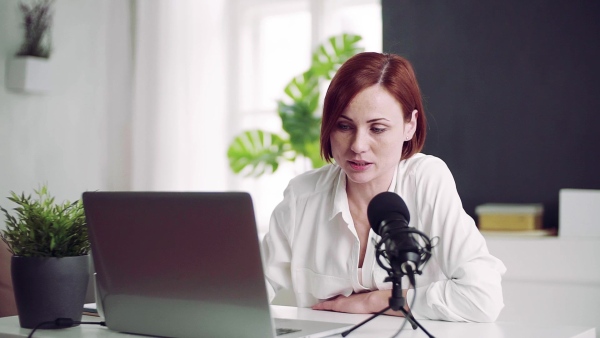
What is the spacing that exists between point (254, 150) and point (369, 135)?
2.98m

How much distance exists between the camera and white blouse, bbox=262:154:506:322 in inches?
64.2

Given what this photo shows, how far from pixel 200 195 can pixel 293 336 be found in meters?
0.30

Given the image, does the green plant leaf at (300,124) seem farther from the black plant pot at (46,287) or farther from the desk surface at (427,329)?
the black plant pot at (46,287)

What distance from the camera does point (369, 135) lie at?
1816 mm

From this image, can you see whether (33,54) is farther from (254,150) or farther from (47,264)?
(47,264)

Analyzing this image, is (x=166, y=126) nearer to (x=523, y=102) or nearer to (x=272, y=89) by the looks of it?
(x=272, y=89)

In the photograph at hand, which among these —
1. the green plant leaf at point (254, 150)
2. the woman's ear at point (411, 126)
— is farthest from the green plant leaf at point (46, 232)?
the green plant leaf at point (254, 150)

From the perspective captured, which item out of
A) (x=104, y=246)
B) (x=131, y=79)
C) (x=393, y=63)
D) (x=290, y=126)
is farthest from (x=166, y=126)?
(x=104, y=246)

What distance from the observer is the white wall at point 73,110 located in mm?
4625

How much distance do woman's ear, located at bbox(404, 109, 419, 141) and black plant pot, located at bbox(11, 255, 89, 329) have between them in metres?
0.88

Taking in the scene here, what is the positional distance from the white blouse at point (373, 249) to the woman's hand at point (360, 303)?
0.07 m

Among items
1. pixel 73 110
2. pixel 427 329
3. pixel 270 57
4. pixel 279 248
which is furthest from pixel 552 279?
pixel 73 110

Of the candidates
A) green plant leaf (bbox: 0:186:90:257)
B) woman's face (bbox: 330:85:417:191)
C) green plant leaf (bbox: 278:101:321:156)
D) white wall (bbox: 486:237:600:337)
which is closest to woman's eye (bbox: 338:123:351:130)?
woman's face (bbox: 330:85:417:191)

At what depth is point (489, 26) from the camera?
3631 millimetres
